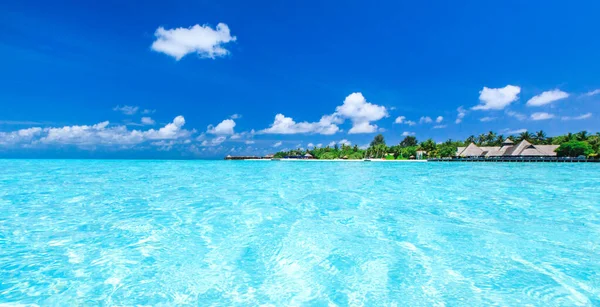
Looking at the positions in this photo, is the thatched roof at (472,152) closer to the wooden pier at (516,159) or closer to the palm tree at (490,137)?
the wooden pier at (516,159)

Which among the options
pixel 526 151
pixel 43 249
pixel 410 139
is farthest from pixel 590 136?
pixel 43 249

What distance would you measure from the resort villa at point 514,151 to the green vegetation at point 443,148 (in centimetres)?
192

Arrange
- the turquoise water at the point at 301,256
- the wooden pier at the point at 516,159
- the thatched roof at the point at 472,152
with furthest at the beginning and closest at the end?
the thatched roof at the point at 472,152 < the wooden pier at the point at 516,159 < the turquoise water at the point at 301,256

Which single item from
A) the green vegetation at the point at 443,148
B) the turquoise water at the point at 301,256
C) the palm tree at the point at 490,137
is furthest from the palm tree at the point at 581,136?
the turquoise water at the point at 301,256

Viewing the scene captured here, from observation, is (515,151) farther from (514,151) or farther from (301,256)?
(301,256)

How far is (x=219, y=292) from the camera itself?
3.34 m

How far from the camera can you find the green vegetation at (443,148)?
45594 mm

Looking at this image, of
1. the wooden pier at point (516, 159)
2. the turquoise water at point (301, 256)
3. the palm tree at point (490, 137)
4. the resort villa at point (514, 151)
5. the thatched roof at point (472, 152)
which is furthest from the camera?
the palm tree at point (490, 137)

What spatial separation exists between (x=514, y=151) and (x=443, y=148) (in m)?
14.2

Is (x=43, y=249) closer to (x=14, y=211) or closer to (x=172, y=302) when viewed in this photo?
(x=172, y=302)

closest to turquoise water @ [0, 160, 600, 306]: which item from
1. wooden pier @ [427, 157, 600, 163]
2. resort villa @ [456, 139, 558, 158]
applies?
wooden pier @ [427, 157, 600, 163]

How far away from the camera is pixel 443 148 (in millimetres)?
64500

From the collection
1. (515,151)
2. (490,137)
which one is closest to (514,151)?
(515,151)

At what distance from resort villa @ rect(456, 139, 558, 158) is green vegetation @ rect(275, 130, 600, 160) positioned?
1.92 metres
